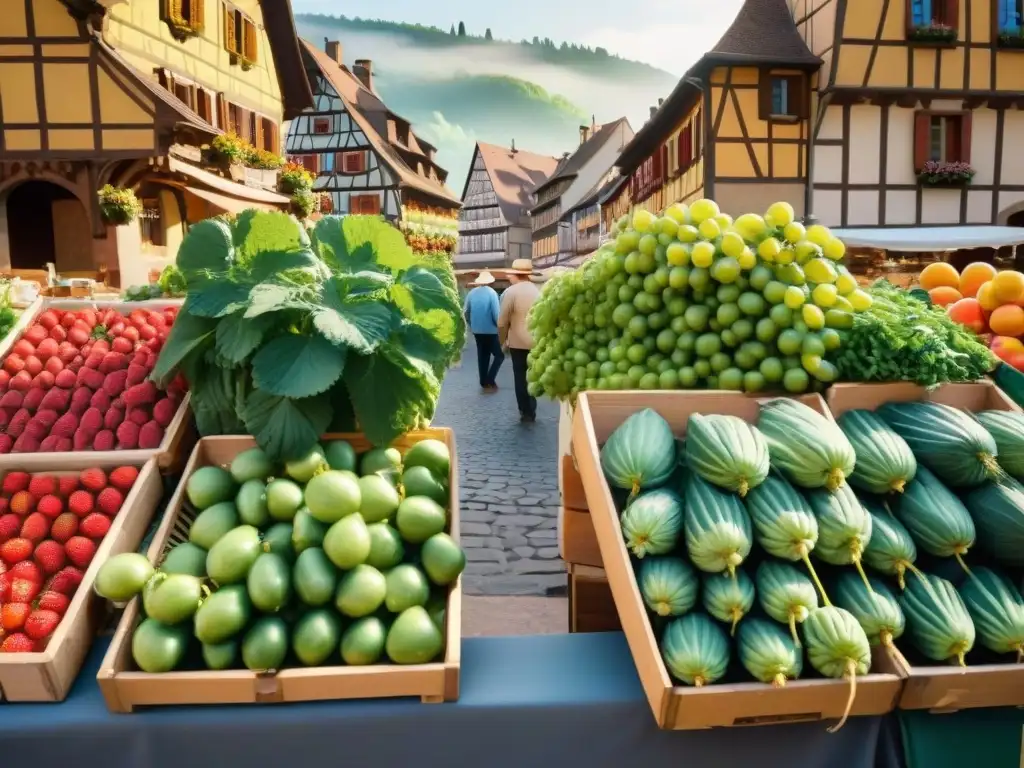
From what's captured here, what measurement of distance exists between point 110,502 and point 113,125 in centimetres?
1410

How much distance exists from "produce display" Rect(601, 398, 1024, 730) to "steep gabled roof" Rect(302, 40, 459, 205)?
33.3 metres

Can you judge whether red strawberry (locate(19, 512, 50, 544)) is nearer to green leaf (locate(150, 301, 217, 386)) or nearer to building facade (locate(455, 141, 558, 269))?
green leaf (locate(150, 301, 217, 386))

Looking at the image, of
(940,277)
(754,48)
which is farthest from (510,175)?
(940,277)

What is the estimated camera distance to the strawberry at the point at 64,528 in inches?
84.9

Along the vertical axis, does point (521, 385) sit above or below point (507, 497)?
above

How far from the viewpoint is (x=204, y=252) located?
2.44m

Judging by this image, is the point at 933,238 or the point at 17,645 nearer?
the point at 17,645

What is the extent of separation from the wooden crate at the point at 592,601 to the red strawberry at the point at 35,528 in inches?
61.7

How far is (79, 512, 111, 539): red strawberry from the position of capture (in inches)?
84.1

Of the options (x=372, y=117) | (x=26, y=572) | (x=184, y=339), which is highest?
(x=372, y=117)

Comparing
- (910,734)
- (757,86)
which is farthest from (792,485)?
(757,86)

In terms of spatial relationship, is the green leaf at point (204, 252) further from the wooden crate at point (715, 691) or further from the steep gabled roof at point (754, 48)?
the steep gabled roof at point (754, 48)

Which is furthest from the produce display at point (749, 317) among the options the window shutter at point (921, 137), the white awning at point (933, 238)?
the window shutter at point (921, 137)

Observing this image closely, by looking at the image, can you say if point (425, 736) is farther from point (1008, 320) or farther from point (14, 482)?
point (1008, 320)
